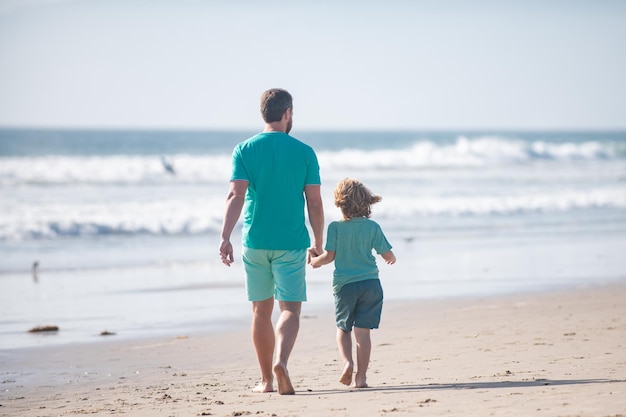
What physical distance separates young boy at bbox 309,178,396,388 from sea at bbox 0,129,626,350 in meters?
2.96

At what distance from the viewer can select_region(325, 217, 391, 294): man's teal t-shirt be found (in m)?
5.21

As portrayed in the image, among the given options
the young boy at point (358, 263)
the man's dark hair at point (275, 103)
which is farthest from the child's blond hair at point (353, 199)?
the man's dark hair at point (275, 103)

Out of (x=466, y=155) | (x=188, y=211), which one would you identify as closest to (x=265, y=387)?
(x=188, y=211)

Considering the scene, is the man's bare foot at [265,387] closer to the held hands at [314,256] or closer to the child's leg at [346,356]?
the child's leg at [346,356]

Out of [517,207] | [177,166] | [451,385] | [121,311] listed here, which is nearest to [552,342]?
[451,385]

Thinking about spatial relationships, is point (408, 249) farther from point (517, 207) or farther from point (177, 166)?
point (177, 166)

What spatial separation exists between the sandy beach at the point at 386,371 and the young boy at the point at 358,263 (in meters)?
0.31

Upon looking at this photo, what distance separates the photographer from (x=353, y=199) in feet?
17.0

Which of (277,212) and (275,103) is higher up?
(275,103)

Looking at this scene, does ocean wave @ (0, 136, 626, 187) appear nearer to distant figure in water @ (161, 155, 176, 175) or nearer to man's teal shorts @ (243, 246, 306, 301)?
distant figure in water @ (161, 155, 176, 175)

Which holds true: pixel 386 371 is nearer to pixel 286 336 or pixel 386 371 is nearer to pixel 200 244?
pixel 286 336

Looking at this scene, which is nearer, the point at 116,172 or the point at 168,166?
the point at 116,172

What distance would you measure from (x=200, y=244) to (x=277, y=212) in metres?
10.2

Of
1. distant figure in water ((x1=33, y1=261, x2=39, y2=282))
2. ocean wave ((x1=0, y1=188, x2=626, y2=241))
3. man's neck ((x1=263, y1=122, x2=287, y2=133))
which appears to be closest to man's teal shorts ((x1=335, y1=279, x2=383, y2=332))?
man's neck ((x1=263, y1=122, x2=287, y2=133))
